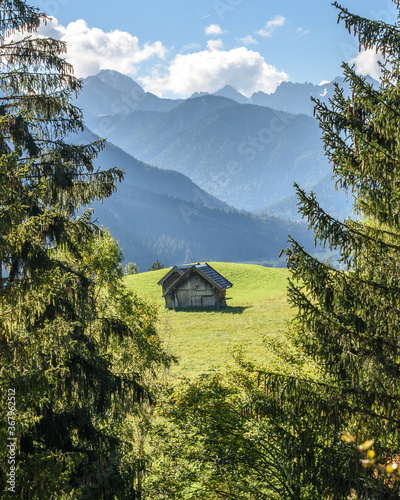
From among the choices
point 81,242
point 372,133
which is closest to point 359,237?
point 372,133

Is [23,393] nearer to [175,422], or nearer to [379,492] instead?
[175,422]

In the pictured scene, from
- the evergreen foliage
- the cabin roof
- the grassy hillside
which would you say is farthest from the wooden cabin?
the evergreen foliage

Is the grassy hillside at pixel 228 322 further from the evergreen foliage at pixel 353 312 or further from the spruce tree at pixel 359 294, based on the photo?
the spruce tree at pixel 359 294

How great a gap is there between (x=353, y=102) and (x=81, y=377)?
890 centimetres

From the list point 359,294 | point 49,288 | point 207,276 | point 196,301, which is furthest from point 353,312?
point 196,301

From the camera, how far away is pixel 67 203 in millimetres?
10578

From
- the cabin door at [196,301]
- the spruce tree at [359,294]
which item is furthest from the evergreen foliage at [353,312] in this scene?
the cabin door at [196,301]

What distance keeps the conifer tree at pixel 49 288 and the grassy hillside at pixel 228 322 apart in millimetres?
9666

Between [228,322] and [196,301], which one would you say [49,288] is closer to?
[228,322]

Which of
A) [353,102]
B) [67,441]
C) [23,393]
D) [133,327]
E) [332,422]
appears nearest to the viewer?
[23,393]

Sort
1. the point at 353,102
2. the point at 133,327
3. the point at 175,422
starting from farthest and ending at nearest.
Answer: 1. the point at 133,327
2. the point at 175,422
3. the point at 353,102

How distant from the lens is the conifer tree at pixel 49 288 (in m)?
6.97

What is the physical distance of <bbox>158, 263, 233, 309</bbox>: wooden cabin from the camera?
57406mm

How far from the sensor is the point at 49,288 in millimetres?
7203
